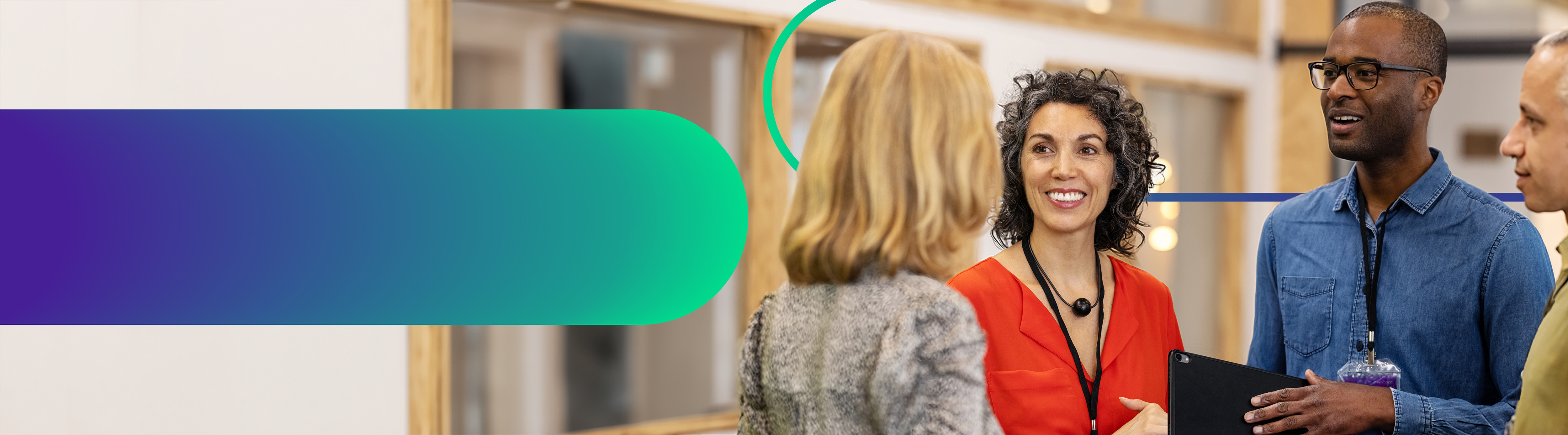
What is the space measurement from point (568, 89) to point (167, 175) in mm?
1408

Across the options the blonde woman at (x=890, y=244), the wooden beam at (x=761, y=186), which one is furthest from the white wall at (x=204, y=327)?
the blonde woman at (x=890, y=244)

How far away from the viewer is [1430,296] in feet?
5.78

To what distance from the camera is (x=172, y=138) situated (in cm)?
296

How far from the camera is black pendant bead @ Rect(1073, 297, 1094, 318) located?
175cm

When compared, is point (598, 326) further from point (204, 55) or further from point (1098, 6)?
point (1098, 6)

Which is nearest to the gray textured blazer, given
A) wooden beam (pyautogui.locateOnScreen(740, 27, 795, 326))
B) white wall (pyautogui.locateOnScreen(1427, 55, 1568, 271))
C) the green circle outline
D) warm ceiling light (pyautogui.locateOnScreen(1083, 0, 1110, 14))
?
the green circle outline

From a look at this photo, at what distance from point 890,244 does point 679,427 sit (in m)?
2.83

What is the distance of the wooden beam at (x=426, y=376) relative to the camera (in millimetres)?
3367

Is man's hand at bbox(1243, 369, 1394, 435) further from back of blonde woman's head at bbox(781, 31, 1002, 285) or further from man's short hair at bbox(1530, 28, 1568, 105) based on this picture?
back of blonde woman's head at bbox(781, 31, 1002, 285)

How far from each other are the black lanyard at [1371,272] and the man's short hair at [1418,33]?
0.79 feet

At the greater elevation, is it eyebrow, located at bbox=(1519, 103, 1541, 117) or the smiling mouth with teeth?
eyebrow, located at bbox=(1519, 103, 1541, 117)

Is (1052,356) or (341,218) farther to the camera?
(341,218)

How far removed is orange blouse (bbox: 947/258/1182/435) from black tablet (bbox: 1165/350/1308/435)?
30 millimetres

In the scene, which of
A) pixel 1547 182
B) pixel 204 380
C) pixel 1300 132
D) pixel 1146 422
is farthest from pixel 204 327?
pixel 1300 132
